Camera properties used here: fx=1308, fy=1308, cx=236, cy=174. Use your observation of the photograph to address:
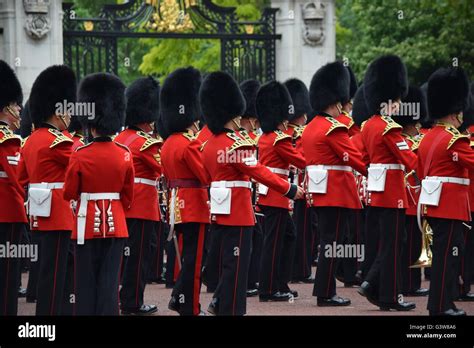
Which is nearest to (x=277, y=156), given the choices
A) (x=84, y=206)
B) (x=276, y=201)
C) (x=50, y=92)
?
(x=276, y=201)

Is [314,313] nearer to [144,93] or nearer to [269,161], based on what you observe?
[269,161]

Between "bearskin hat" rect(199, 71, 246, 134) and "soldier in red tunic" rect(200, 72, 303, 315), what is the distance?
10mm

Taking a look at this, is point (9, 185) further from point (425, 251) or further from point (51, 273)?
point (425, 251)

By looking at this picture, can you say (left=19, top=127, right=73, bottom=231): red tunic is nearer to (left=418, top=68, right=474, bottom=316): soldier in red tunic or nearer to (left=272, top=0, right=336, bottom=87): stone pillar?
(left=418, top=68, right=474, bottom=316): soldier in red tunic

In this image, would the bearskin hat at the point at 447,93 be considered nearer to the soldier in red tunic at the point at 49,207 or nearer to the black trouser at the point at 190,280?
the black trouser at the point at 190,280

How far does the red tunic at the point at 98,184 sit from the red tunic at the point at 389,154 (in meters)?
2.55

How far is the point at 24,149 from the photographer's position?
9.03 m

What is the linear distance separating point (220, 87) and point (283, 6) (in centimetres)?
948

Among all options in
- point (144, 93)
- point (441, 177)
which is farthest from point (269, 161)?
point (441, 177)

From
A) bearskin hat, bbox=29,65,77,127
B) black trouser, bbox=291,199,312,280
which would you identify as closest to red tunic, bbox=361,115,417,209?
black trouser, bbox=291,199,312,280

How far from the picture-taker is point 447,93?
31.8ft

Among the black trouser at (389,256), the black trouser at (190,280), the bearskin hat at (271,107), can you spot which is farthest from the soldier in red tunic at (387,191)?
the black trouser at (190,280)

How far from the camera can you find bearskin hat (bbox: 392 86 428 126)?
36.2 feet

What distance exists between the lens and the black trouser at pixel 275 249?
11039 millimetres
